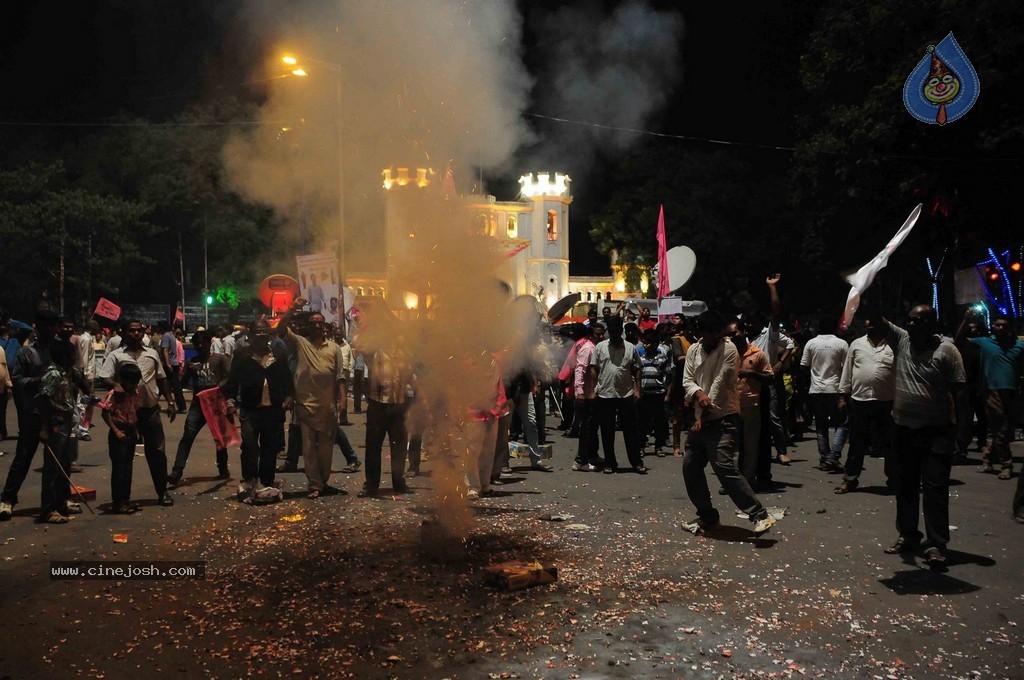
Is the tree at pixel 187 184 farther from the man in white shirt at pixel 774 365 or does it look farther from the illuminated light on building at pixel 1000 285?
the man in white shirt at pixel 774 365

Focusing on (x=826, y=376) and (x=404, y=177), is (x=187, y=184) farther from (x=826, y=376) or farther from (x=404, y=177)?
(x=404, y=177)

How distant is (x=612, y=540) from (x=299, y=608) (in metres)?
2.92

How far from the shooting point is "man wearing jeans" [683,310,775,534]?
747 cm

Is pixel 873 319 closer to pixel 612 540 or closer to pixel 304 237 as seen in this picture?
pixel 612 540

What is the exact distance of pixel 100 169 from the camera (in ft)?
156

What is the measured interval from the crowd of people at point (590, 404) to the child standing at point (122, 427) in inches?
0.6

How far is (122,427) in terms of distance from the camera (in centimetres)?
834

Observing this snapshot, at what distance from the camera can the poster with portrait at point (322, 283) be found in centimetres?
1475

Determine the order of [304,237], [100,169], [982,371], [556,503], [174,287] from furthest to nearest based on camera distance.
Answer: [174,287]
[100,169]
[304,237]
[982,371]
[556,503]

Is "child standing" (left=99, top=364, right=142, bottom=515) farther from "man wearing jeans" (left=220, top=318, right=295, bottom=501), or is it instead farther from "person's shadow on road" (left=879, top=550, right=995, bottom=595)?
"person's shadow on road" (left=879, top=550, right=995, bottom=595)

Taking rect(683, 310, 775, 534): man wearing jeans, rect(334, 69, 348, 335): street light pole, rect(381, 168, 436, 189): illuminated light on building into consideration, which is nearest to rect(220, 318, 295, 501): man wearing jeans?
rect(334, 69, 348, 335): street light pole

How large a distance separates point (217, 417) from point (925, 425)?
7759mm

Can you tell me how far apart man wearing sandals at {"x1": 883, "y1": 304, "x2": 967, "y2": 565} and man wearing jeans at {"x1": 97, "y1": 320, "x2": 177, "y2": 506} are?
7.00 metres

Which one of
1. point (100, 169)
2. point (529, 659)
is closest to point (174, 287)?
point (100, 169)
